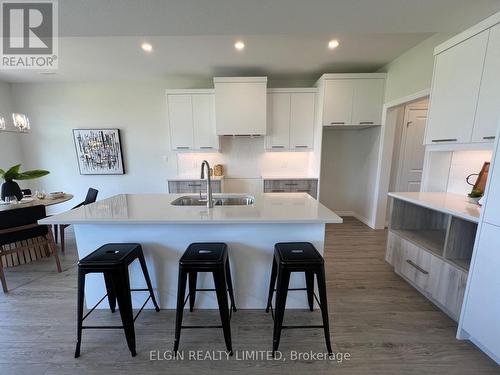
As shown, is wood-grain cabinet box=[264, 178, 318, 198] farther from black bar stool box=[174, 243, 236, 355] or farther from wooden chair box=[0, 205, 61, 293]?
wooden chair box=[0, 205, 61, 293]

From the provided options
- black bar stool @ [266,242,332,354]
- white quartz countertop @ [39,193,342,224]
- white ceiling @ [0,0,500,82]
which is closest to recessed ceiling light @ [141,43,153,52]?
white ceiling @ [0,0,500,82]

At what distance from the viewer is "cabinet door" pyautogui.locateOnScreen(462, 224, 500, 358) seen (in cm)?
130

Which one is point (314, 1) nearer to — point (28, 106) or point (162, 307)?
point (162, 307)

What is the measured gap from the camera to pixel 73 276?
2.32 meters

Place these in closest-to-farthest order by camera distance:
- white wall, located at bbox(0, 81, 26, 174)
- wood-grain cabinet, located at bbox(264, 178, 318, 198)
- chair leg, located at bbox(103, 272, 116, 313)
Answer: chair leg, located at bbox(103, 272, 116, 313), wood-grain cabinet, located at bbox(264, 178, 318, 198), white wall, located at bbox(0, 81, 26, 174)

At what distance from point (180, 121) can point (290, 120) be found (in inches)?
77.4

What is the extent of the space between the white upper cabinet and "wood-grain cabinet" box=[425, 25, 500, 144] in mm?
2229

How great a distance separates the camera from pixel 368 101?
338 centimetres

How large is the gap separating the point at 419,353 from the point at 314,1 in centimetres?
268

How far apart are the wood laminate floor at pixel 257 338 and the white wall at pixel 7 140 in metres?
3.08

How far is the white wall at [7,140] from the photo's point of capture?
3803 mm

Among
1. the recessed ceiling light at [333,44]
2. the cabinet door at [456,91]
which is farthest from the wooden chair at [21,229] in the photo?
the cabinet door at [456,91]

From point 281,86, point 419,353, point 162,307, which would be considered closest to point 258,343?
point 162,307

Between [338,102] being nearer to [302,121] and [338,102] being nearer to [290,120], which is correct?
[302,121]
